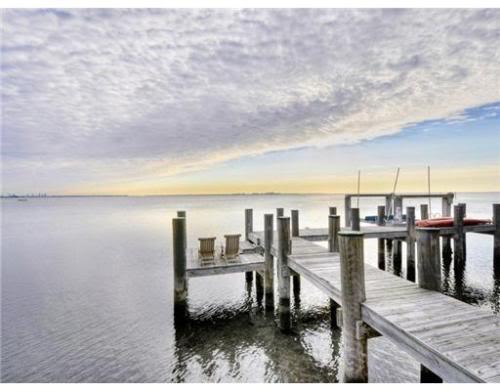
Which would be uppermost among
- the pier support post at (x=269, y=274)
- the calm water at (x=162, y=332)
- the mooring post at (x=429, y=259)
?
the mooring post at (x=429, y=259)

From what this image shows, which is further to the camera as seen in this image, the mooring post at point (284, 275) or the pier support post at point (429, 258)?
the mooring post at point (284, 275)

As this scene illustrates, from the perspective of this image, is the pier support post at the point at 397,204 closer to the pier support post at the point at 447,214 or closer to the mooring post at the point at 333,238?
the pier support post at the point at 447,214

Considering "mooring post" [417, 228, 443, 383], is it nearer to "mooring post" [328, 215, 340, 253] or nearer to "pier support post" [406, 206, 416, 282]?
"mooring post" [328, 215, 340, 253]

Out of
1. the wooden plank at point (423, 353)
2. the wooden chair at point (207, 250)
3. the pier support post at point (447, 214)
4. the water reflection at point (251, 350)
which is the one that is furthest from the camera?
the pier support post at point (447, 214)

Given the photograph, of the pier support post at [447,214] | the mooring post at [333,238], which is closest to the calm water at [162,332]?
the mooring post at [333,238]

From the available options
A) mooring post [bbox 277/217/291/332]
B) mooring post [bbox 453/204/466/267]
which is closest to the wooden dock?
mooring post [bbox 277/217/291/332]

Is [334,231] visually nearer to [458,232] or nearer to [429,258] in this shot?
[429,258]

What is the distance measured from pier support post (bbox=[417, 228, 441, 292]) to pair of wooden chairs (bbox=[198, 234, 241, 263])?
255 inches

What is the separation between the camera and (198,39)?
29.4ft

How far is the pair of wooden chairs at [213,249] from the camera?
10031 mm

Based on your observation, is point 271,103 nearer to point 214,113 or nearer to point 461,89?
point 214,113

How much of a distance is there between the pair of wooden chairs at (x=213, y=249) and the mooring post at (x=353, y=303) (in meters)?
6.02
